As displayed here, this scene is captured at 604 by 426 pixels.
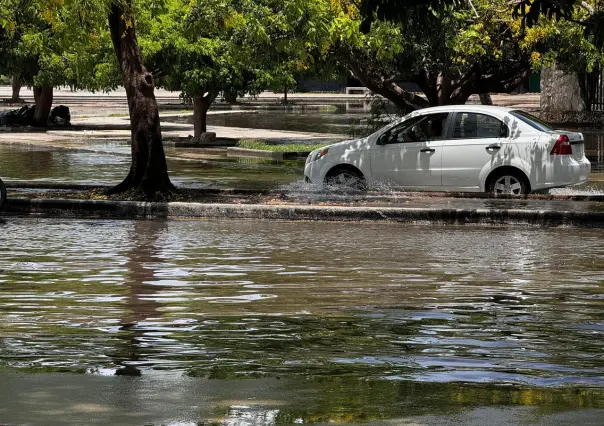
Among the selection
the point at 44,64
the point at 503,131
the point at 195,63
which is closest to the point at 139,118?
the point at 503,131

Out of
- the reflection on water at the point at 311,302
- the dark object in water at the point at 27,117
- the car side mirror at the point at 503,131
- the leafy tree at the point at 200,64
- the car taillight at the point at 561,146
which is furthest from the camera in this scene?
the dark object in water at the point at 27,117

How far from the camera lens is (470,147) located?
19.2 meters

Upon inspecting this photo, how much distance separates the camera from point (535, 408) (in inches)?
254

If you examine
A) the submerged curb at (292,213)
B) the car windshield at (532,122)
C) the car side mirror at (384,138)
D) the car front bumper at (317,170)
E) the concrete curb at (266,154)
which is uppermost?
the car windshield at (532,122)

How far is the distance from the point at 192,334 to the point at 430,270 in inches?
159

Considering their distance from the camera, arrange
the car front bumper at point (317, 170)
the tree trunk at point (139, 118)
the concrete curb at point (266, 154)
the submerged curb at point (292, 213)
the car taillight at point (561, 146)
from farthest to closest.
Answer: the concrete curb at point (266, 154) < the car front bumper at point (317, 170) < the tree trunk at point (139, 118) < the car taillight at point (561, 146) < the submerged curb at point (292, 213)

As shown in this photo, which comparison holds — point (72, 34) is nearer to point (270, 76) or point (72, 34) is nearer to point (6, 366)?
point (6, 366)

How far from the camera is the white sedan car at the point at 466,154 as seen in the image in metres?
19.0

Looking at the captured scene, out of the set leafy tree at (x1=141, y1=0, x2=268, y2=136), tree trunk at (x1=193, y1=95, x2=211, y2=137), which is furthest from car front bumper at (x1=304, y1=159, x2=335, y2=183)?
tree trunk at (x1=193, y1=95, x2=211, y2=137)

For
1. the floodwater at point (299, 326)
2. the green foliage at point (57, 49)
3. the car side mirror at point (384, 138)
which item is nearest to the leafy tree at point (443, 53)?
the car side mirror at point (384, 138)

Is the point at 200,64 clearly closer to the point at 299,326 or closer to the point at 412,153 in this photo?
the point at 412,153

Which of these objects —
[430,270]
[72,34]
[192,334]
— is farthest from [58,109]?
[192,334]

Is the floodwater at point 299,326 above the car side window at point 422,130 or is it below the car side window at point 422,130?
below

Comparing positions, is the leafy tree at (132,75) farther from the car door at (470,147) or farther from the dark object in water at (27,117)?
the dark object in water at (27,117)
